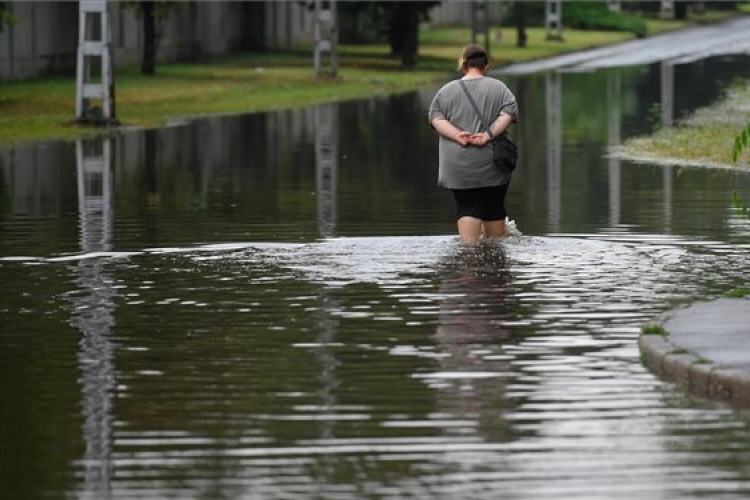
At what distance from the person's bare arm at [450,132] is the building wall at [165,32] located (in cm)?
3419

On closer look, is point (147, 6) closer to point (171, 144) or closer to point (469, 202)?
point (171, 144)

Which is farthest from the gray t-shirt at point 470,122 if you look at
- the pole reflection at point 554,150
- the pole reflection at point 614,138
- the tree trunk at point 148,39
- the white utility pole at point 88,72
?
the tree trunk at point 148,39

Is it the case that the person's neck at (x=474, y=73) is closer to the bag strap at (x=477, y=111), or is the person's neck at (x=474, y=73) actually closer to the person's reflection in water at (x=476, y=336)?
the bag strap at (x=477, y=111)

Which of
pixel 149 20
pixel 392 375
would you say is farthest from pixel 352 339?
pixel 149 20

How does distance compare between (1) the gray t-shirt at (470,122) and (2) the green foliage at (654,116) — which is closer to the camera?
(1) the gray t-shirt at (470,122)

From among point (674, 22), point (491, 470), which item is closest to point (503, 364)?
point (491, 470)

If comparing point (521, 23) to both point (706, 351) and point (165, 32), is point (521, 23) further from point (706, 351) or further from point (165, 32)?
point (706, 351)

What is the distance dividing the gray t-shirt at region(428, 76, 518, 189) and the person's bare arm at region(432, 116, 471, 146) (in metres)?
0.06

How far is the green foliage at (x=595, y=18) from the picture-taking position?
3720 inches

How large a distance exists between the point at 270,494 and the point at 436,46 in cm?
7076

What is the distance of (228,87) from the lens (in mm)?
49812

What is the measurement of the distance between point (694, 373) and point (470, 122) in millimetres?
5897

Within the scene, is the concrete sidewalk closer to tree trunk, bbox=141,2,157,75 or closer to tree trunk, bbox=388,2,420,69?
tree trunk, bbox=141,2,157,75

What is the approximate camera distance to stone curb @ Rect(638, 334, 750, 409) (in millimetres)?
9812
